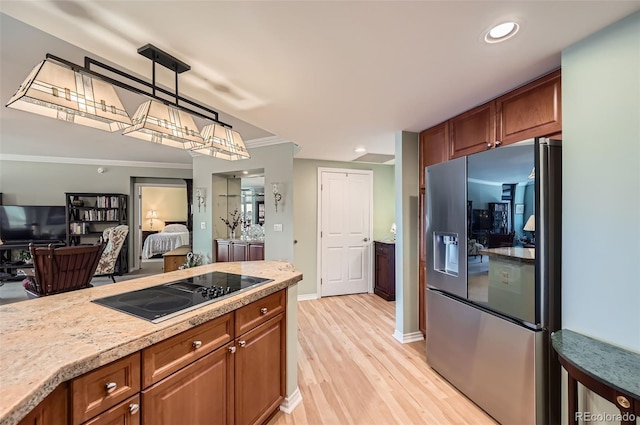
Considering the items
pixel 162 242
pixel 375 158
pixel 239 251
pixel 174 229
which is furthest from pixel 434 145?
pixel 174 229

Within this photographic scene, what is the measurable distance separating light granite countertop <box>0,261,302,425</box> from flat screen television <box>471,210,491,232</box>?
1.53 m

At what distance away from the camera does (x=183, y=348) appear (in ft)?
3.94

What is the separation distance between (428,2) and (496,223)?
1356mm

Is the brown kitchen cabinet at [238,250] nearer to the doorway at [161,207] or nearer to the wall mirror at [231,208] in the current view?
the wall mirror at [231,208]

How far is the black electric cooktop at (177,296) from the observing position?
1.26 m

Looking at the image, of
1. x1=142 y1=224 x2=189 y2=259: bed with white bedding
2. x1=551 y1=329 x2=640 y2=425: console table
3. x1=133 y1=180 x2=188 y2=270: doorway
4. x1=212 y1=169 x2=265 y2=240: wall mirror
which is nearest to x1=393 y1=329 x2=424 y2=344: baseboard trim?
x1=551 y1=329 x2=640 y2=425: console table

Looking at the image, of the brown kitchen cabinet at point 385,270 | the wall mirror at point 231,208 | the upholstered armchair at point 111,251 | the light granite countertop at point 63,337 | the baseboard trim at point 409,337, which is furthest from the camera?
the upholstered armchair at point 111,251

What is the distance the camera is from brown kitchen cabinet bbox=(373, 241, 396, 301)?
441cm

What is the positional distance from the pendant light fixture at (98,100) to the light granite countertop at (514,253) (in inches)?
82.4

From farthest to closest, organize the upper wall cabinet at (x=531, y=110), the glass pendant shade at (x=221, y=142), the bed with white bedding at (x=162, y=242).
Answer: the bed with white bedding at (x=162, y=242)
the glass pendant shade at (x=221, y=142)
the upper wall cabinet at (x=531, y=110)

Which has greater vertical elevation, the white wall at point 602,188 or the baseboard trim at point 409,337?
the white wall at point 602,188

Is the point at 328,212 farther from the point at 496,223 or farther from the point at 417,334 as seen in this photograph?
the point at 496,223

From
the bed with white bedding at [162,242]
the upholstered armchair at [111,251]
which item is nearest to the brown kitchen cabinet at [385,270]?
the upholstered armchair at [111,251]

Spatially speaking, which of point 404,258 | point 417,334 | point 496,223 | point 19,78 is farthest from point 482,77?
point 19,78
